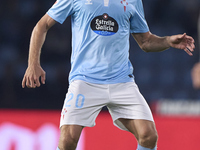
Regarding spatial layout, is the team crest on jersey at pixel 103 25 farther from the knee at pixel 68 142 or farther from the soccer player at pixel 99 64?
the knee at pixel 68 142

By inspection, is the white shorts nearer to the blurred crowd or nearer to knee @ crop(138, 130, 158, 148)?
knee @ crop(138, 130, 158, 148)

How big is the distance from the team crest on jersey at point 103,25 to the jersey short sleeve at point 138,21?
0.95 ft

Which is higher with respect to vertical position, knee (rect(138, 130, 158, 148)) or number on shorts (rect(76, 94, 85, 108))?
number on shorts (rect(76, 94, 85, 108))

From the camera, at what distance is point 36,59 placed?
2.98 metres

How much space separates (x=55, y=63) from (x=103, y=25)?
18.0 feet

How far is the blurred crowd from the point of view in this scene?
761cm

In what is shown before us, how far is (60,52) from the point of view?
8641 millimetres

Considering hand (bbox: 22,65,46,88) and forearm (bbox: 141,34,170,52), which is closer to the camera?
hand (bbox: 22,65,46,88)

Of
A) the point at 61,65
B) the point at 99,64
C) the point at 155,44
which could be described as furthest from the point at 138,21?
the point at 61,65

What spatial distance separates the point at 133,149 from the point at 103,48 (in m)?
1.82

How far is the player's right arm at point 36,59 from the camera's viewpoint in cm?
293

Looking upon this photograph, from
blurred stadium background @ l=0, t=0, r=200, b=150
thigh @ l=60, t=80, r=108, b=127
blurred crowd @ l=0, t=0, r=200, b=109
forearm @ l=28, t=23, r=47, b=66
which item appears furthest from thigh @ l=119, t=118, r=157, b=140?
blurred crowd @ l=0, t=0, r=200, b=109

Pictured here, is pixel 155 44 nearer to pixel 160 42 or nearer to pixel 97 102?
pixel 160 42

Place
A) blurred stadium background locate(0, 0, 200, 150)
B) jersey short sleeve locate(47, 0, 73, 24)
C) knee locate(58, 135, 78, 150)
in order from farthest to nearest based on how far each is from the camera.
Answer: blurred stadium background locate(0, 0, 200, 150)
jersey short sleeve locate(47, 0, 73, 24)
knee locate(58, 135, 78, 150)
